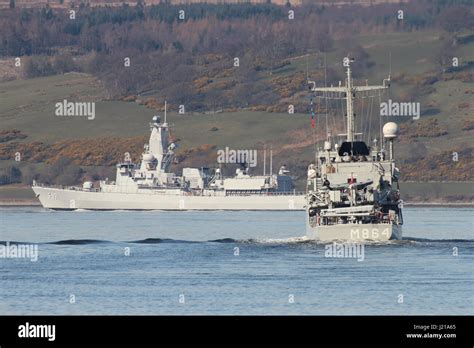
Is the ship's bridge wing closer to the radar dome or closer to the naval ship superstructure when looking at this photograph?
the naval ship superstructure

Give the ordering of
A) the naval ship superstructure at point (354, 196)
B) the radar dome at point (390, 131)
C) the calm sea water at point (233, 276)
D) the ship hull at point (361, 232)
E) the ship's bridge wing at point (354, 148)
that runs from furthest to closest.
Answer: the radar dome at point (390, 131)
the ship's bridge wing at point (354, 148)
the naval ship superstructure at point (354, 196)
the ship hull at point (361, 232)
the calm sea water at point (233, 276)

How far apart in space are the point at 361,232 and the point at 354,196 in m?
2.55

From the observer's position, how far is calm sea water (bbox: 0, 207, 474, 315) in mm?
61281

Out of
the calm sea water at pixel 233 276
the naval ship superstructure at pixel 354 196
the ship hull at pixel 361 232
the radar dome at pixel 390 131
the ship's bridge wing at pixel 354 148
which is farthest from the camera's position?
the radar dome at pixel 390 131

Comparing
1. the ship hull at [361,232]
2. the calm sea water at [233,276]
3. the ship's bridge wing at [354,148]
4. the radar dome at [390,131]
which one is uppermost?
the radar dome at [390,131]

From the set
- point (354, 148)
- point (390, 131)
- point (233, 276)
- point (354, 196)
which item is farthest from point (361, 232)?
point (233, 276)

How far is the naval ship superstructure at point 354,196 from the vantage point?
→ 90.9 m

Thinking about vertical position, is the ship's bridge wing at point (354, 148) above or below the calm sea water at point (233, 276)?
above

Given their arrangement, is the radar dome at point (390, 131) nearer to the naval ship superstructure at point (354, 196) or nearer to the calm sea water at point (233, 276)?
the naval ship superstructure at point (354, 196)

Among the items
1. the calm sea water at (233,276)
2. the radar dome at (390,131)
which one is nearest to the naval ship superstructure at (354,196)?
the radar dome at (390,131)

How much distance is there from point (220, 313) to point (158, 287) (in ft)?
32.9

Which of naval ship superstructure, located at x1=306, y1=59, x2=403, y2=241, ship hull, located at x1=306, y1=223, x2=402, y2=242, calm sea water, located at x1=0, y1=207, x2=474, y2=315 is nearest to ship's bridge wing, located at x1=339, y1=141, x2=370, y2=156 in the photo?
naval ship superstructure, located at x1=306, y1=59, x2=403, y2=241

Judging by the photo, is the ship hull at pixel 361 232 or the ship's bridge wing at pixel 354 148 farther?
the ship's bridge wing at pixel 354 148
